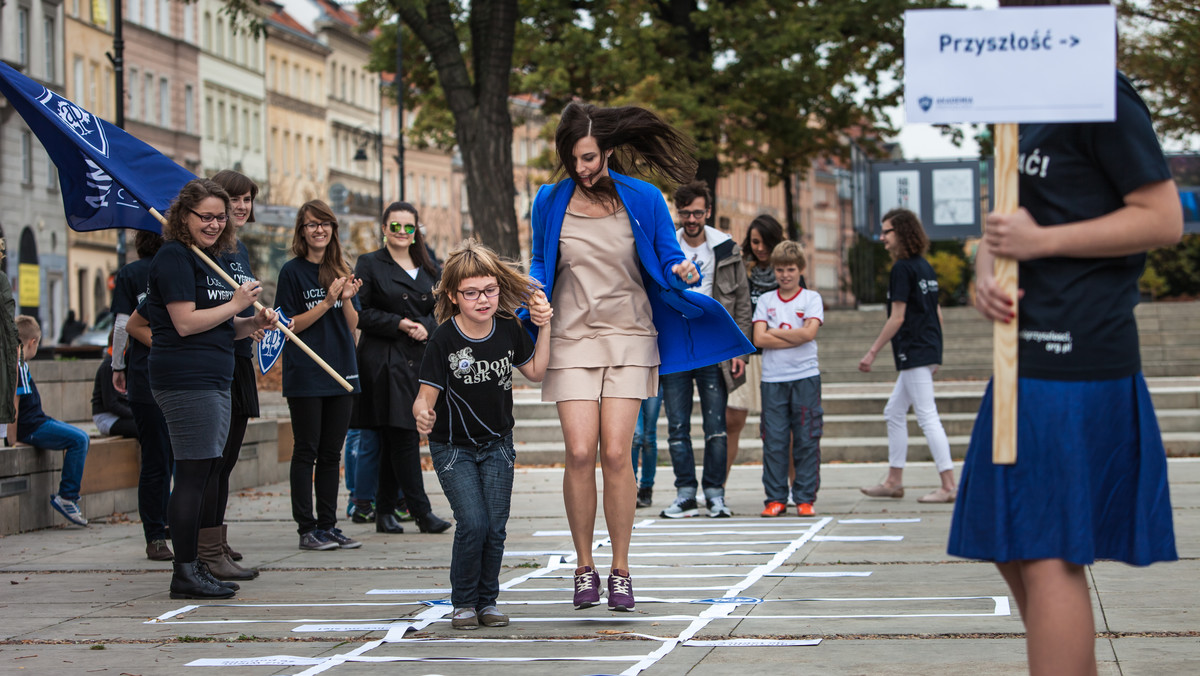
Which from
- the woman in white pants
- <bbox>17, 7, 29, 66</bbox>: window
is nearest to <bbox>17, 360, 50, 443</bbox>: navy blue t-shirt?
the woman in white pants

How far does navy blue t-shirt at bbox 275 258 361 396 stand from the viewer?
347 inches

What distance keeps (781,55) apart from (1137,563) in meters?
27.1

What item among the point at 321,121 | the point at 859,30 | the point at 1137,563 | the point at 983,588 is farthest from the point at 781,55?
the point at 321,121

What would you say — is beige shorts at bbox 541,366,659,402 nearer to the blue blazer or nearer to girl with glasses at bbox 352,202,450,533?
the blue blazer

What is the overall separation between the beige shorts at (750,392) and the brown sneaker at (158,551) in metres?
4.00

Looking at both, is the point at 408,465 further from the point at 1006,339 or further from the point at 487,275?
the point at 1006,339

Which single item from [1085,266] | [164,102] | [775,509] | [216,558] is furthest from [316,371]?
[164,102]

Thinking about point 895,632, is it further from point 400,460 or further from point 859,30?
point 859,30

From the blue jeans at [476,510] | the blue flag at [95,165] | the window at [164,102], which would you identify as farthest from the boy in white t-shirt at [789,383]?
the window at [164,102]

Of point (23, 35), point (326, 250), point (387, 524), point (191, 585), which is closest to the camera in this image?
point (191, 585)

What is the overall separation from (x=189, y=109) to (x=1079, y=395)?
74346mm

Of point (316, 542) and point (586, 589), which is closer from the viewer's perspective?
point (586, 589)

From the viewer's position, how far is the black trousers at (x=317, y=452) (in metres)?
8.85

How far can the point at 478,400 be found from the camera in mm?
6211
